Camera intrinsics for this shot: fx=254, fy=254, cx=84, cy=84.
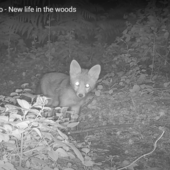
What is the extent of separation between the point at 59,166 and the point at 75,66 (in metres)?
2.99

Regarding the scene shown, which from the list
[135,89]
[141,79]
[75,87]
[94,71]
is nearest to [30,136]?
[75,87]

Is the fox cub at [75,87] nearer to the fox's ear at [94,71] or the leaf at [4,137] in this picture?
the fox's ear at [94,71]

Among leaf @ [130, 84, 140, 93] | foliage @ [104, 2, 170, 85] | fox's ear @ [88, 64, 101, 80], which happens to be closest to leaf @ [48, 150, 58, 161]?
fox's ear @ [88, 64, 101, 80]

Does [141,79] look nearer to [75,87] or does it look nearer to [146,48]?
[146,48]

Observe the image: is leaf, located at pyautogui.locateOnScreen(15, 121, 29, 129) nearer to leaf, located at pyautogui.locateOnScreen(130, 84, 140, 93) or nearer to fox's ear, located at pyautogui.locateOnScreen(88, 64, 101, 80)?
fox's ear, located at pyautogui.locateOnScreen(88, 64, 101, 80)

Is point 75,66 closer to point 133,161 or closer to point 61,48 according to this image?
point 133,161

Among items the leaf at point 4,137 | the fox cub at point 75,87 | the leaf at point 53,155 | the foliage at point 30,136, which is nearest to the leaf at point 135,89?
the fox cub at point 75,87

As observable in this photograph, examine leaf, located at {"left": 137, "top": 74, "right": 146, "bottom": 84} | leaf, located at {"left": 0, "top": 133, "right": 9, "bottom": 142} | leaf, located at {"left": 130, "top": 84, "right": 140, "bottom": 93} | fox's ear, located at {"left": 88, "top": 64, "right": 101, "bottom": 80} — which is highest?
fox's ear, located at {"left": 88, "top": 64, "right": 101, "bottom": 80}

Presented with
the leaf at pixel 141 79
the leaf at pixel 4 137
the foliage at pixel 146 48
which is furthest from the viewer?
the foliage at pixel 146 48

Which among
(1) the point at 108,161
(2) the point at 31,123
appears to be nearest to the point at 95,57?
(1) the point at 108,161

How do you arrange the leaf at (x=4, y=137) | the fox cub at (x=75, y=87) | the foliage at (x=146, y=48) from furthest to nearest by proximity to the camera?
the foliage at (x=146, y=48) → the fox cub at (x=75, y=87) → the leaf at (x=4, y=137)

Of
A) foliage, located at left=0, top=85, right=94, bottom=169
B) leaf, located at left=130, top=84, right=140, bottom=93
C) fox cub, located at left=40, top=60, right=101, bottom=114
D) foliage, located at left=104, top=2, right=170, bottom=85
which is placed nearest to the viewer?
foliage, located at left=0, top=85, right=94, bottom=169

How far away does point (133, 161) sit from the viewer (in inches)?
149

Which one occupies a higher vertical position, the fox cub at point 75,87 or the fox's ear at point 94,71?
the fox's ear at point 94,71
